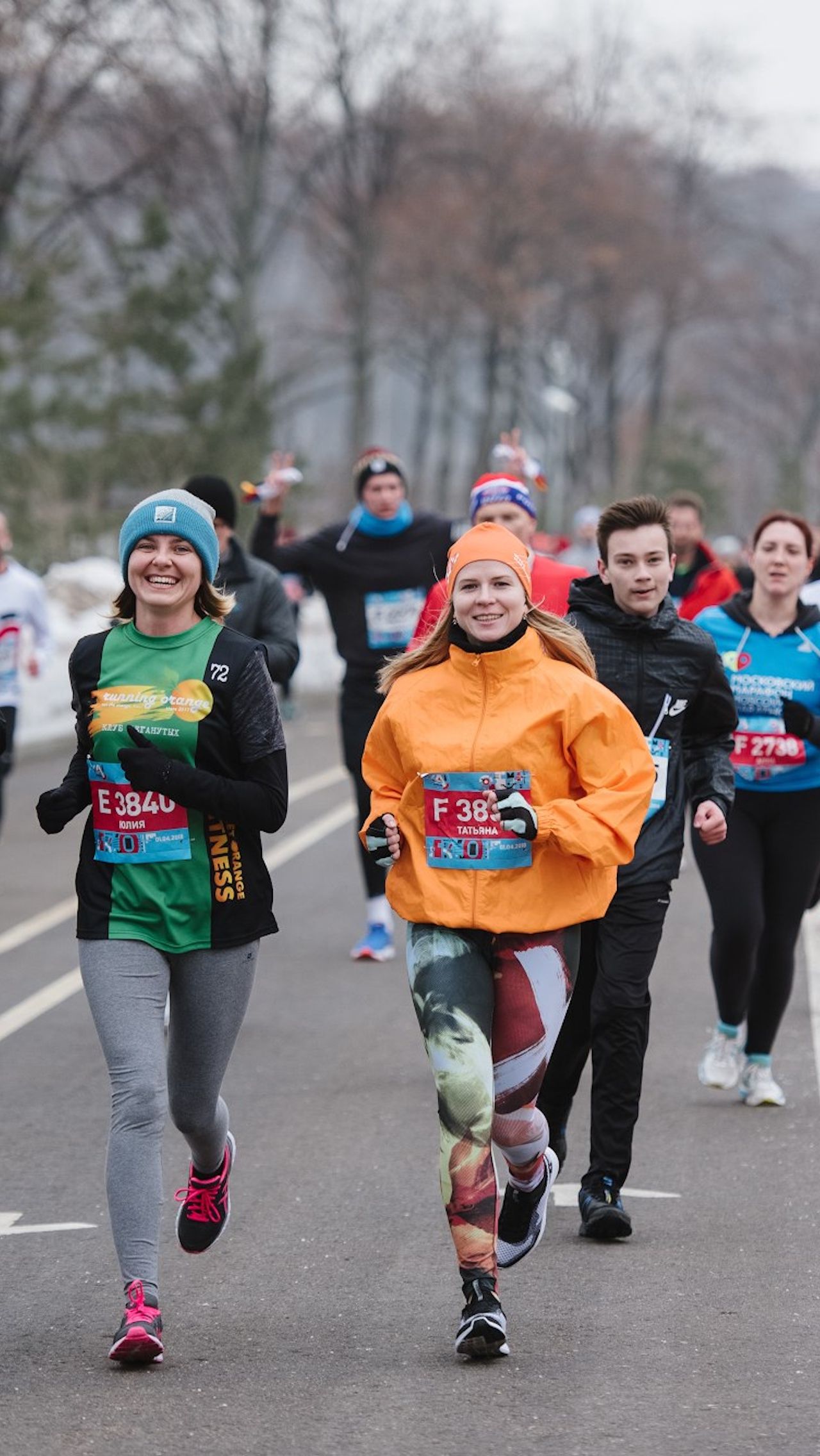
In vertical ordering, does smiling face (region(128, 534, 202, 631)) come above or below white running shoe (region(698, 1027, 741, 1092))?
above

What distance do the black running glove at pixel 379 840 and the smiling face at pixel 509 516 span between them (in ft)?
10.2

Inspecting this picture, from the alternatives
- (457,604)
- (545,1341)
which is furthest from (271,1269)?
(457,604)

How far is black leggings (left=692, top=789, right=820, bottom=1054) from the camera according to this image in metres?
7.59

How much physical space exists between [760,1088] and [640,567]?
7.50ft

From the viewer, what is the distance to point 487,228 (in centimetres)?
4384

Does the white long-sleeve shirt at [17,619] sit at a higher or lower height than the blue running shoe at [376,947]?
higher

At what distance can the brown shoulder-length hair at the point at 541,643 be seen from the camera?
5387mm

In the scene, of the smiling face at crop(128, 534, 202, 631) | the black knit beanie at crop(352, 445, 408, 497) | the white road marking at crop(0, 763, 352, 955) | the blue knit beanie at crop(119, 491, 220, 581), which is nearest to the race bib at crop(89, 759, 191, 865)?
the smiling face at crop(128, 534, 202, 631)

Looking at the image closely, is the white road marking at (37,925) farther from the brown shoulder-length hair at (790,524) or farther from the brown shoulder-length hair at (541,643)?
the brown shoulder-length hair at (541,643)

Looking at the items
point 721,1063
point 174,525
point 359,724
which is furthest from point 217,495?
point 174,525

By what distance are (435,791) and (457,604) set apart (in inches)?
16.9

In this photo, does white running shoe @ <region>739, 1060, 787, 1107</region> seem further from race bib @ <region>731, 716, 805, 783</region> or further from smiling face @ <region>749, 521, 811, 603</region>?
smiling face @ <region>749, 521, 811, 603</region>

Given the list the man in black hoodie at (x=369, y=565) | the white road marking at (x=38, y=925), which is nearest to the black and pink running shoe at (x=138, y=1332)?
the white road marking at (x=38, y=925)

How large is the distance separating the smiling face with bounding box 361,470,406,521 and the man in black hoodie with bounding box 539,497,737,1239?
3708 millimetres
